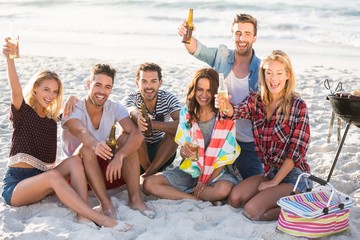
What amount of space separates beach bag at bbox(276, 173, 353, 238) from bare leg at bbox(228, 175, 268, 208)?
0.49 m

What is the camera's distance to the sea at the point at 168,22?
14.0 m

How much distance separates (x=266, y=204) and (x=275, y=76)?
976mm

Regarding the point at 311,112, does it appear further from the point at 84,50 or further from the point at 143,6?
the point at 143,6

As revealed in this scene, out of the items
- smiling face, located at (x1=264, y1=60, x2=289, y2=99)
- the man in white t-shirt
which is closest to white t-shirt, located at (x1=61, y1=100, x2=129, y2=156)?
the man in white t-shirt

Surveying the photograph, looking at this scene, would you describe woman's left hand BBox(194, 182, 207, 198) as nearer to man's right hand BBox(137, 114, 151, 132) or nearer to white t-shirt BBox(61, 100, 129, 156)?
man's right hand BBox(137, 114, 151, 132)

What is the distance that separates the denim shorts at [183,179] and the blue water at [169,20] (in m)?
8.48

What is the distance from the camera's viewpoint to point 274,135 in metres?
4.49

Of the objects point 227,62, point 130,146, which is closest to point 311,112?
point 227,62

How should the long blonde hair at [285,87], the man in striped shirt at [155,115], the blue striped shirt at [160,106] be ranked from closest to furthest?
the long blonde hair at [285,87] → the man in striped shirt at [155,115] → the blue striped shirt at [160,106]

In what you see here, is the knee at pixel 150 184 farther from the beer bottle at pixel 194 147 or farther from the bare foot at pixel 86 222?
the bare foot at pixel 86 222

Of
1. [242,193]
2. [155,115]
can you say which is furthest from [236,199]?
[155,115]

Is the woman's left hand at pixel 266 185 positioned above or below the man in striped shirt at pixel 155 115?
below

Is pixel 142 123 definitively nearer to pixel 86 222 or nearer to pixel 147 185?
pixel 147 185

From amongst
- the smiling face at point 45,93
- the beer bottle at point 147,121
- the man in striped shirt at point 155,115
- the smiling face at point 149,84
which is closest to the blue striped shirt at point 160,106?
the man in striped shirt at point 155,115
